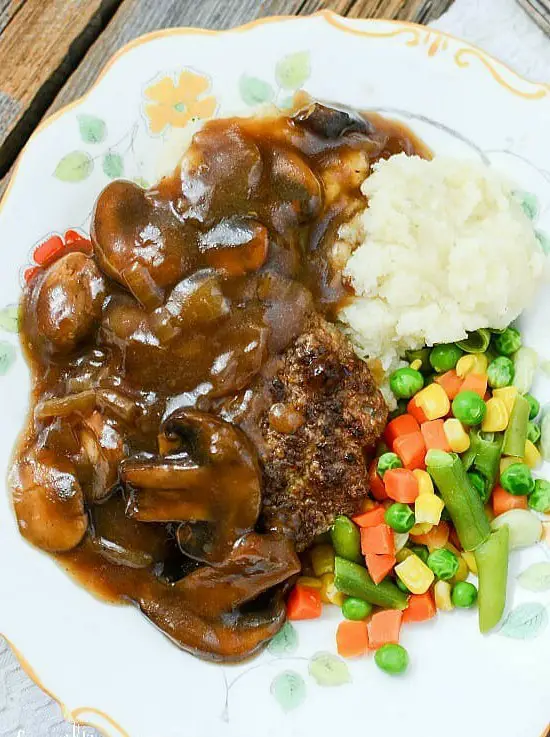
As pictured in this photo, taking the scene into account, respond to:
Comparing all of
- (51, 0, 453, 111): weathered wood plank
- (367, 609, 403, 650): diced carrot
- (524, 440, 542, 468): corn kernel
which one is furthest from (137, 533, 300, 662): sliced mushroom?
(51, 0, 453, 111): weathered wood plank

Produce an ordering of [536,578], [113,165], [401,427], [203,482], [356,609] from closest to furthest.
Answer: [203,482] < [536,578] < [356,609] < [401,427] < [113,165]

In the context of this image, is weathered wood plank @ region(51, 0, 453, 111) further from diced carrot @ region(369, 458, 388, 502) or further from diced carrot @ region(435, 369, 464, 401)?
diced carrot @ region(369, 458, 388, 502)

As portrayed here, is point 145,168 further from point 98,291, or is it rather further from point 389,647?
point 389,647

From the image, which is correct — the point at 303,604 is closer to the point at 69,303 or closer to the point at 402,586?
the point at 402,586

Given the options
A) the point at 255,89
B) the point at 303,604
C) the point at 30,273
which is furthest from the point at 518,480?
the point at 30,273

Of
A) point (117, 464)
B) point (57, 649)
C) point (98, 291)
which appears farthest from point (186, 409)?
point (57, 649)

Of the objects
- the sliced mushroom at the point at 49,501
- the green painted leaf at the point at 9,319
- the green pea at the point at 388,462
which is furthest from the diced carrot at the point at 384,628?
the green painted leaf at the point at 9,319

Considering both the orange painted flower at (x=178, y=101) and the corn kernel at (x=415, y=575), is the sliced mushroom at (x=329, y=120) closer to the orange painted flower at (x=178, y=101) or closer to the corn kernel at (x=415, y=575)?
the orange painted flower at (x=178, y=101)
